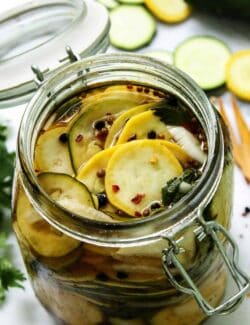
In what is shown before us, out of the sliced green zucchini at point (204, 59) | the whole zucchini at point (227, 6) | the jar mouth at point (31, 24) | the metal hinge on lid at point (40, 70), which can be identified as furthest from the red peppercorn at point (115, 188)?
the whole zucchini at point (227, 6)

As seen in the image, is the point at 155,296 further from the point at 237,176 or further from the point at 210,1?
the point at 210,1

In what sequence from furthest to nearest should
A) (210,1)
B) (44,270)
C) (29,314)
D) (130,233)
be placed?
(210,1) → (29,314) → (44,270) → (130,233)

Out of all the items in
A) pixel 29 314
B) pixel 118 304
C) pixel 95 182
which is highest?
pixel 95 182

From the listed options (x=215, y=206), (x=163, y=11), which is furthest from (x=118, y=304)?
(x=163, y=11)

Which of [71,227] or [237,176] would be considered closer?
[71,227]

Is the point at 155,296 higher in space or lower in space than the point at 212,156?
lower

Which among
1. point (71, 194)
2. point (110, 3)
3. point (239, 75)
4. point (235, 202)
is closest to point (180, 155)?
point (71, 194)

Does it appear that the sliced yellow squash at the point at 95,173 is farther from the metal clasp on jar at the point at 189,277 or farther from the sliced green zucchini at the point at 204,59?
the sliced green zucchini at the point at 204,59
